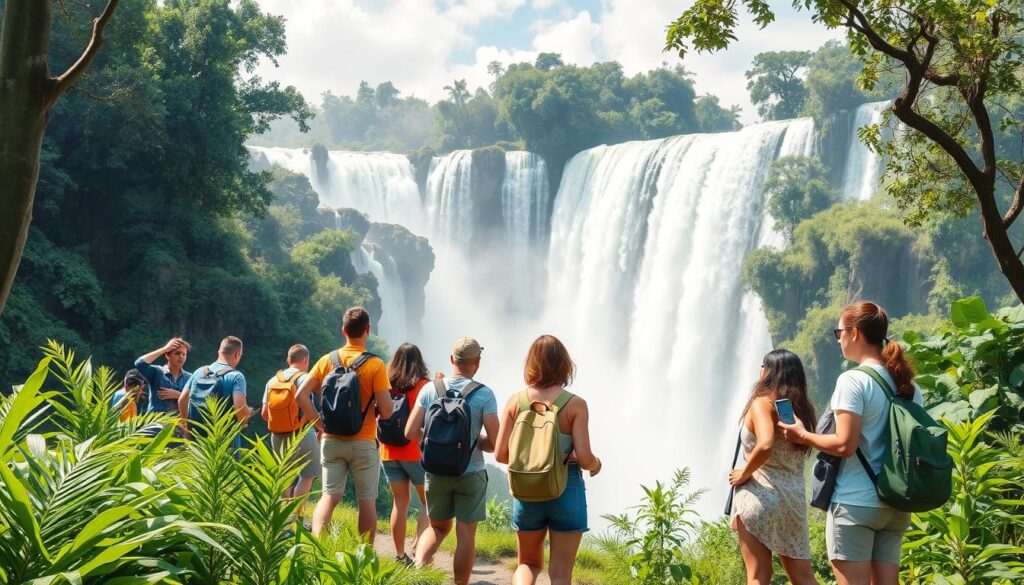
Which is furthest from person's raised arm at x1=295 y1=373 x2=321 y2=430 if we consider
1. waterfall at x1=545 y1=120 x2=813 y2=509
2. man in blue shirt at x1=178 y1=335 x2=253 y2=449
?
waterfall at x1=545 y1=120 x2=813 y2=509

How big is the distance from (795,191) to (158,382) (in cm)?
2921

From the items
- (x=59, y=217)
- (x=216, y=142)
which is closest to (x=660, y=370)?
(x=216, y=142)

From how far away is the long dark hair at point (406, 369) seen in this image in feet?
16.6

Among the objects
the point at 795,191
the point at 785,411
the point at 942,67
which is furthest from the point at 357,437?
the point at 795,191

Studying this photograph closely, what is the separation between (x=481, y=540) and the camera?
21.9 feet

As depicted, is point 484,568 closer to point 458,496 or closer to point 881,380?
point 458,496

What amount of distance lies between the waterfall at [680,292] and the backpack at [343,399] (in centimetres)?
2862

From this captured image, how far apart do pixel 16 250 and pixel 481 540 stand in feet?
15.7

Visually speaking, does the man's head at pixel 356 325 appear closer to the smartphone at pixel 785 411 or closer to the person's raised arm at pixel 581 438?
the person's raised arm at pixel 581 438

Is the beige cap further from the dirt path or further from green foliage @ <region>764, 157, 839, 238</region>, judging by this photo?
green foliage @ <region>764, 157, 839, 238</region>

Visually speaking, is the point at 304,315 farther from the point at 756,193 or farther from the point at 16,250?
the point at 16,250

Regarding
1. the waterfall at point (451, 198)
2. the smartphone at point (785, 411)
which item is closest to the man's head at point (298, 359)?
the smartphone at point (785, 411)

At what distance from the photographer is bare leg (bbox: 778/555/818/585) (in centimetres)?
359

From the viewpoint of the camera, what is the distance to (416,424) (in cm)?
456
